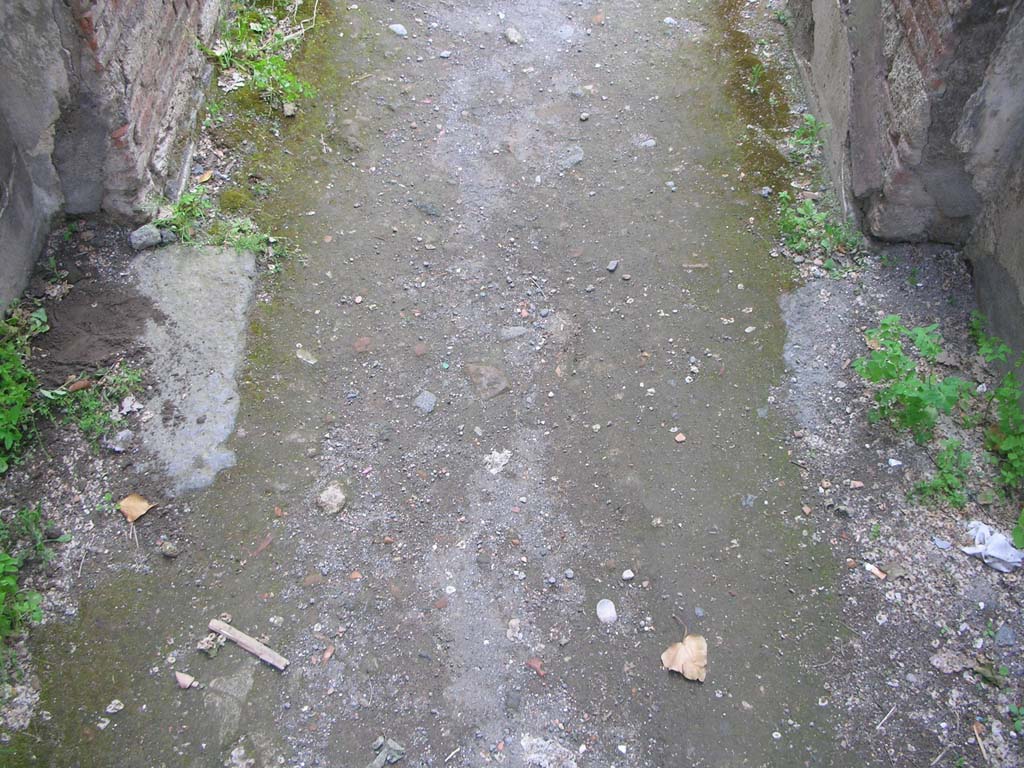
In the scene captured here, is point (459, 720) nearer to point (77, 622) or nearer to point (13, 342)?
point (77, 622)

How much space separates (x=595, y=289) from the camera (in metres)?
3.51

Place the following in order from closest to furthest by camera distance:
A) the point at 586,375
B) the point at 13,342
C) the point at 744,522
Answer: the point at 744,522 < the point at 13,342 < the point at 586,375

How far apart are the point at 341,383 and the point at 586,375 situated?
100 cm

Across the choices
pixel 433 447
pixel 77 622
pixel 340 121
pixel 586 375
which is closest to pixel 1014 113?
pixel 586 375

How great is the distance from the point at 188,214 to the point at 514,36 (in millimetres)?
2260

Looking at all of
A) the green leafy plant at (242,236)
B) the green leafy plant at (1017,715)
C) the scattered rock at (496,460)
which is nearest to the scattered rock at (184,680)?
the scattered rock at (496,460)

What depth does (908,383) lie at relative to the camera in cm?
284

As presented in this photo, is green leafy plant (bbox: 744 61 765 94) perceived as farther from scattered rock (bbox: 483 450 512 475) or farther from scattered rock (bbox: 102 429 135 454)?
scattered rock (bbox: 102 429 135 454)

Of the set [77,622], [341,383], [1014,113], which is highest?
[1014,113]

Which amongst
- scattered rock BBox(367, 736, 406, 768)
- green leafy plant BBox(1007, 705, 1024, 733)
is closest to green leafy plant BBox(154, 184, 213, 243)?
scattered rock BBox(367, 736, 406, 768)

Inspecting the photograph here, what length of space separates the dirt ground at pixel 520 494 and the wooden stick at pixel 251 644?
0.03 m

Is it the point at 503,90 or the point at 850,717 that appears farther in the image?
the point at 503,90

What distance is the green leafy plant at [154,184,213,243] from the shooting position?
3.43 metres

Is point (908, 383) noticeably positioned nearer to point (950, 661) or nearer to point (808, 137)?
point (950, 661)
